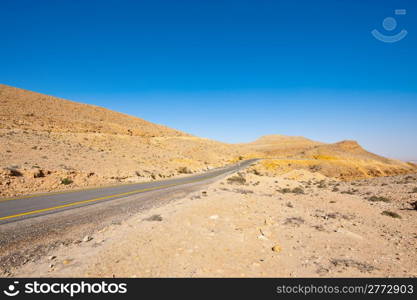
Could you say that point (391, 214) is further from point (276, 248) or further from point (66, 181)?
point (66, 181)

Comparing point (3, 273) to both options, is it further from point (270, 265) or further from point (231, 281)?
point (270, 265)

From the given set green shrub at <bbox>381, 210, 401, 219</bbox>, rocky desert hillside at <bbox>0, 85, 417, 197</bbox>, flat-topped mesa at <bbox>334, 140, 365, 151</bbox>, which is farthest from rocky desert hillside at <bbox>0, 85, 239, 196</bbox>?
flat-topped mesa at <bbox>334, 140, 365, 151</bbox>

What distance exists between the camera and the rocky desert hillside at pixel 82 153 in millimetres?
17484

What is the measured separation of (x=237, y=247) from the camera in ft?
16.6

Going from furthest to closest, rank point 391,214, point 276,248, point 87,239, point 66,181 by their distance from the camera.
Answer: point 66,181
point 391,214
point 87,239
point 276,248

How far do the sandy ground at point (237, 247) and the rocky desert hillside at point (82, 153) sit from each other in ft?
36.8

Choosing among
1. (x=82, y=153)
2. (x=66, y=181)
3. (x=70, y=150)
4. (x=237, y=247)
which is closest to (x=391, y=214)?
(x=237, y=247)

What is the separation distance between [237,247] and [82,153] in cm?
3076

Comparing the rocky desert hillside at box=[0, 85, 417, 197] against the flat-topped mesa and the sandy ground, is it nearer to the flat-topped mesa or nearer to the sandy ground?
the flat-topped mesa

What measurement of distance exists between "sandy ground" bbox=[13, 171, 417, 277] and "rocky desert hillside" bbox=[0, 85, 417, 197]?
36.8 feet

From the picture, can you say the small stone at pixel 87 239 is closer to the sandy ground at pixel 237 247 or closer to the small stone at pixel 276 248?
the sandy ground at pixel 237 247

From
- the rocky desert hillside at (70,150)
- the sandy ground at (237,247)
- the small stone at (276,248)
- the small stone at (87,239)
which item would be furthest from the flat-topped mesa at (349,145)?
the small stone at (87,239)

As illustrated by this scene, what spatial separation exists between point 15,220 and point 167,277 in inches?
265

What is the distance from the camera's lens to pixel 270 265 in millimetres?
4344
